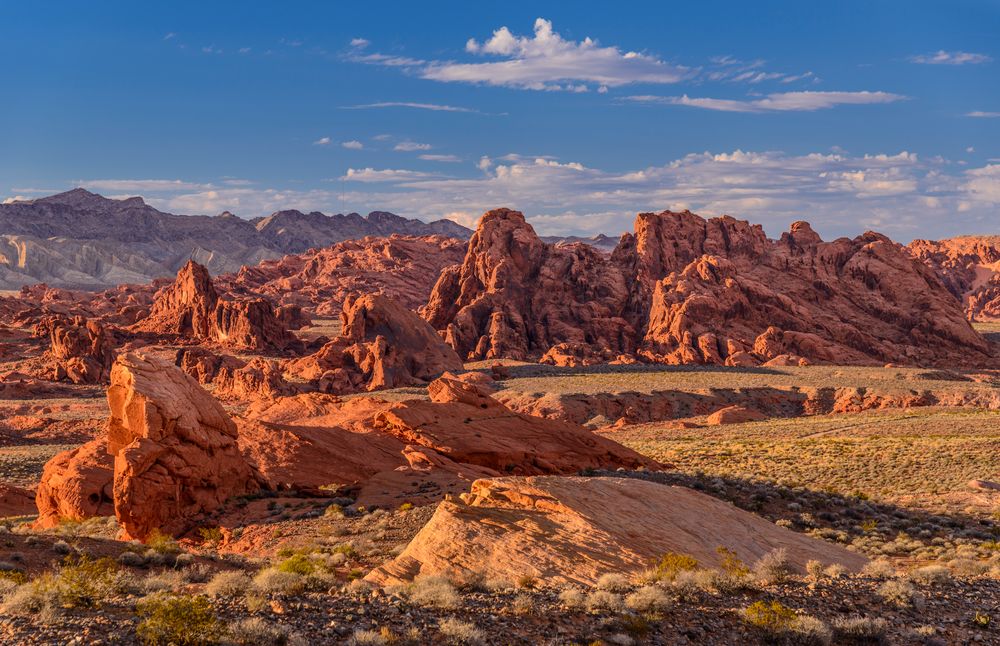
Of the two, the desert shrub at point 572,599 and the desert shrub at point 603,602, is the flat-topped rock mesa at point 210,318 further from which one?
the desert shrub at point 603,602

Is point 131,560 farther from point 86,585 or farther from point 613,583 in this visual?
point 613,583

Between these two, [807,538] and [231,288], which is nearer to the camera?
[807,538]

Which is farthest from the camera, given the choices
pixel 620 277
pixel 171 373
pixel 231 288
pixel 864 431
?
pixel 231 288

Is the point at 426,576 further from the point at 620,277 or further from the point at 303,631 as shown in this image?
the point at 620,277

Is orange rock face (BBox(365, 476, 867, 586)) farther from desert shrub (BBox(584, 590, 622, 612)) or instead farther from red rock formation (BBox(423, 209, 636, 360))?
red rock formation (BBox(423, 209, 636, 360))

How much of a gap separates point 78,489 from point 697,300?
83.1m

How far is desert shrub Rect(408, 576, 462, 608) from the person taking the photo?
1334cm

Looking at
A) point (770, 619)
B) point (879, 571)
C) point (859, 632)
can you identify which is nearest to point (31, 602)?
point (770, 619)

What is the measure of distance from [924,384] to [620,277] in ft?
156

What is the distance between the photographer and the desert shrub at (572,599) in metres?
13.8

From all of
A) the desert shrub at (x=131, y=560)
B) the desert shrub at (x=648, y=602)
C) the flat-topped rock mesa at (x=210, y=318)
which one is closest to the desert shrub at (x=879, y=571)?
the desert shrub at (x=648, y=602)

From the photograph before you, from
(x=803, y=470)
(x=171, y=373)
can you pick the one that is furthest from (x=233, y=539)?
(x=803, y=470)

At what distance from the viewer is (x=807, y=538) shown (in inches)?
944

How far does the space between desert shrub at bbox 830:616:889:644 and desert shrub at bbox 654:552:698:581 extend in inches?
117
